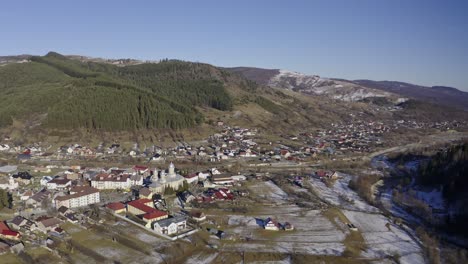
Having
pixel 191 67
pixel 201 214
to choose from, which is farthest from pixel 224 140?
pixel 191 67

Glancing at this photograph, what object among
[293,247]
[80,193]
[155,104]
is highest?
[155,104]

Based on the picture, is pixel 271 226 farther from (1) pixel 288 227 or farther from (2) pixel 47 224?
(2) pixel 47 224

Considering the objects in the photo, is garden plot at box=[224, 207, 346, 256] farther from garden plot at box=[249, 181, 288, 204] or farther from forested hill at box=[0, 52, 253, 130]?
forested hill at box=[0, 52, 253, 130]

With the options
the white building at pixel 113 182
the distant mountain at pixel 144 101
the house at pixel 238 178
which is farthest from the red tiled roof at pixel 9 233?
the distant mountain at pixel 144 101

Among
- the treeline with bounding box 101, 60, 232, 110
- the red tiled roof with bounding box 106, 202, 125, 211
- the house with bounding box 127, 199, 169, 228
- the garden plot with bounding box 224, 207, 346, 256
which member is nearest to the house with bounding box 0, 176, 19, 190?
the red tiled roof with bounding box 106, 202, 125, 211


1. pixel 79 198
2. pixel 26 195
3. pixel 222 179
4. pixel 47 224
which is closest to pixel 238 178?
pixel 222 179

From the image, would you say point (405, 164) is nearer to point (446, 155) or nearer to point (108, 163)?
point (446, 155)
